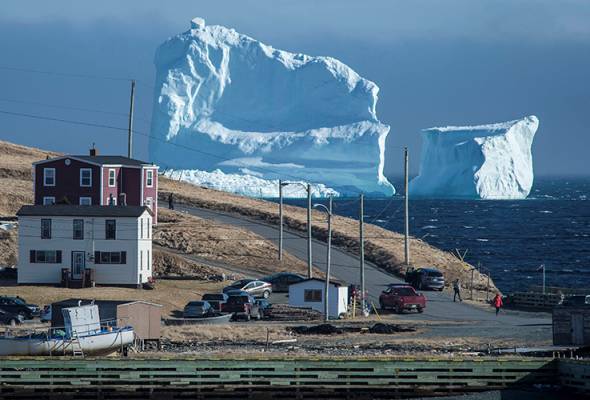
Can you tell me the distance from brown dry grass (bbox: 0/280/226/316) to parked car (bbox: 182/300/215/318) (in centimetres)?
147

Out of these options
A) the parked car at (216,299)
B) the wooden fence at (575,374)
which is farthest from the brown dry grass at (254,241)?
the wooden fence at (575,374)

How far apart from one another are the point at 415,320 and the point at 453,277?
1636 centimetres

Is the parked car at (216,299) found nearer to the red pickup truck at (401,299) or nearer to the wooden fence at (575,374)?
the red pickup truck at (401,299)

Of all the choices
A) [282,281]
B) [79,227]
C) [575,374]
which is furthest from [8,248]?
[575,374]

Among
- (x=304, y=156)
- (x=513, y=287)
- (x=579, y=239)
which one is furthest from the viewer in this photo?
(x=304, y=156)

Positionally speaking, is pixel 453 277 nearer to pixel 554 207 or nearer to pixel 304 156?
pixel 304 156

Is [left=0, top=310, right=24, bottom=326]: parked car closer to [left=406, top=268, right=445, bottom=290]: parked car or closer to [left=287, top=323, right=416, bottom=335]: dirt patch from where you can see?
[left=287, top=323, right=416, bottom=335]: dirt patch

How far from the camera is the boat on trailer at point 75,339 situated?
118ft

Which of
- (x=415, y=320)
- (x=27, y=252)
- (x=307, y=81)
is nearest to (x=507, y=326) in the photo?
(x=415, y=320)

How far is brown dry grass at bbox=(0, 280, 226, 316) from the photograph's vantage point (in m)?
53.0

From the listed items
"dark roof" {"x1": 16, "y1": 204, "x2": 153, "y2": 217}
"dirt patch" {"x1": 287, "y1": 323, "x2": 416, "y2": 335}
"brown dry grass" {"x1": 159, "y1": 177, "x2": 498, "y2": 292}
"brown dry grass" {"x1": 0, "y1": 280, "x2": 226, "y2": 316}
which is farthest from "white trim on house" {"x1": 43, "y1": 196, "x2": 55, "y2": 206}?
"dirt patch" {"x1": 287, "y1": 323, "x2": 416, "y2": 335}

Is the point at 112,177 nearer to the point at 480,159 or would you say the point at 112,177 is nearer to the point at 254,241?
the point at 254,241

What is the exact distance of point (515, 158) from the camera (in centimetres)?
16212

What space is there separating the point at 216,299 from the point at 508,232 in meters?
82.6
